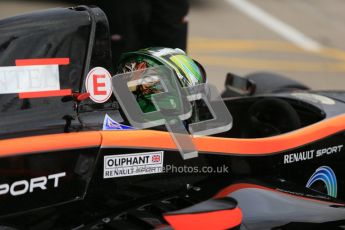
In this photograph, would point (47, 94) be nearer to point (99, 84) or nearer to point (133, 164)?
point (99, 84)

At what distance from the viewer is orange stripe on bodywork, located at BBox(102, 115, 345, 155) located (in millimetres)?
2160

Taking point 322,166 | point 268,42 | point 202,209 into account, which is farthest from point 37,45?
point 268,42

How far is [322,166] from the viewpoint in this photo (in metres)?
2.74

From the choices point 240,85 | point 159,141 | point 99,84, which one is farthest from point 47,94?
point 240,85

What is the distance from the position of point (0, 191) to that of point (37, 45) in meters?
0.54

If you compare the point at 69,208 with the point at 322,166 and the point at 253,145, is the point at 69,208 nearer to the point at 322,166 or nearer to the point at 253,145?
the point at 253,145

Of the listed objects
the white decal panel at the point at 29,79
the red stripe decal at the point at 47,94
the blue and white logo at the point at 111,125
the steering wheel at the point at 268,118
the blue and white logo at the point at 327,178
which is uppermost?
the white decal panel at the point at 29,79

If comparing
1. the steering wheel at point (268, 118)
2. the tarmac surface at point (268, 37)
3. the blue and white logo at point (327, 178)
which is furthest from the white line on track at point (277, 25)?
the blue and white logo at point (327, 178)

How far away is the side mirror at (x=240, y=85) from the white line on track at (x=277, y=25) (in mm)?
4038

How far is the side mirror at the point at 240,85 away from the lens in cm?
370

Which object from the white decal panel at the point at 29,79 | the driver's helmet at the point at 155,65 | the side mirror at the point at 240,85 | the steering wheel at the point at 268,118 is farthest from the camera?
the side mirror at the point at 240,85

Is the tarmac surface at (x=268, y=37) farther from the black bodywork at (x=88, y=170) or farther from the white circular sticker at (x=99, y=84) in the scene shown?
the white circular sticker at (x=99, y=84)

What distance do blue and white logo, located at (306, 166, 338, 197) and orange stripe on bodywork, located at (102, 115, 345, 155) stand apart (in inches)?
6.3

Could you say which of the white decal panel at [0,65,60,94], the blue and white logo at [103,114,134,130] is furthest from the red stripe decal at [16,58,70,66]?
the blue and white logo at [103,114,134,130]
